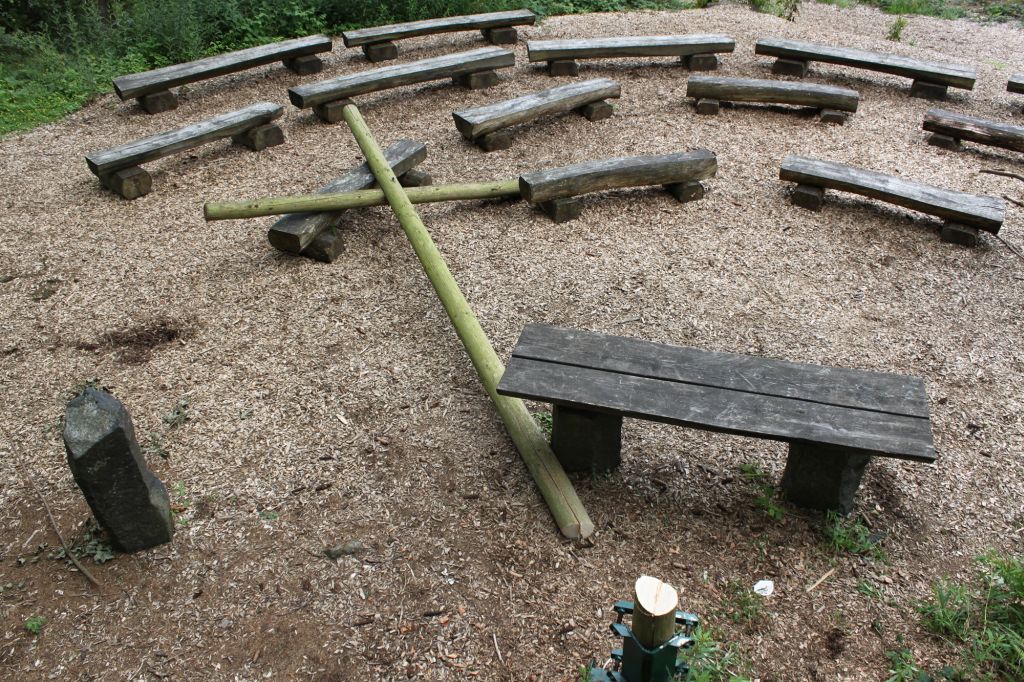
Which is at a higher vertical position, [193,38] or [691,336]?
[193,38]

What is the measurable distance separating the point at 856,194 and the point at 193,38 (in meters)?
7.35

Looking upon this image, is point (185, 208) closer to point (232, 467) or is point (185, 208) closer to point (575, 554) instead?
point (232, 467)

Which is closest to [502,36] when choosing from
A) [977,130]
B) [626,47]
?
[626,47]

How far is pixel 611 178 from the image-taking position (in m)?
5.87

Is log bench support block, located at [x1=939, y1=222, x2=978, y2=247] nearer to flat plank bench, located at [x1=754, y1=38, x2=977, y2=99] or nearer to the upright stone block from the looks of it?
flat plank bench, located at [x1=754, y1=38, x2=977, y2=99]

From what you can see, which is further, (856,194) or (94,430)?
(856,194)

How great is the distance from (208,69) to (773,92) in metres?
5.77

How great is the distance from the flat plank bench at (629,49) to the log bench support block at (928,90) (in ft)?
6.63

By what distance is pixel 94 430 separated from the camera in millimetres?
2830

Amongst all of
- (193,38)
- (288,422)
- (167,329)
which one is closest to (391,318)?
(288,422)

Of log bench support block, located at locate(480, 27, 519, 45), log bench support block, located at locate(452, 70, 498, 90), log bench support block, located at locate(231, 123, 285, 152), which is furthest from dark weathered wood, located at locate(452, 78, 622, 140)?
log bench support block, located at locate(480, 27, 519, 45)

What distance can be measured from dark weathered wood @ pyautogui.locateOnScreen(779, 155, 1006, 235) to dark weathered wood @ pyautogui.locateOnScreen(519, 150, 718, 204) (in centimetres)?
71

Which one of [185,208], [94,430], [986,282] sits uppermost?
[94,430]

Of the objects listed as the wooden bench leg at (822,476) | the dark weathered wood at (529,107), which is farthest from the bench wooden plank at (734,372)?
the dark weathered wood at (529,107)
